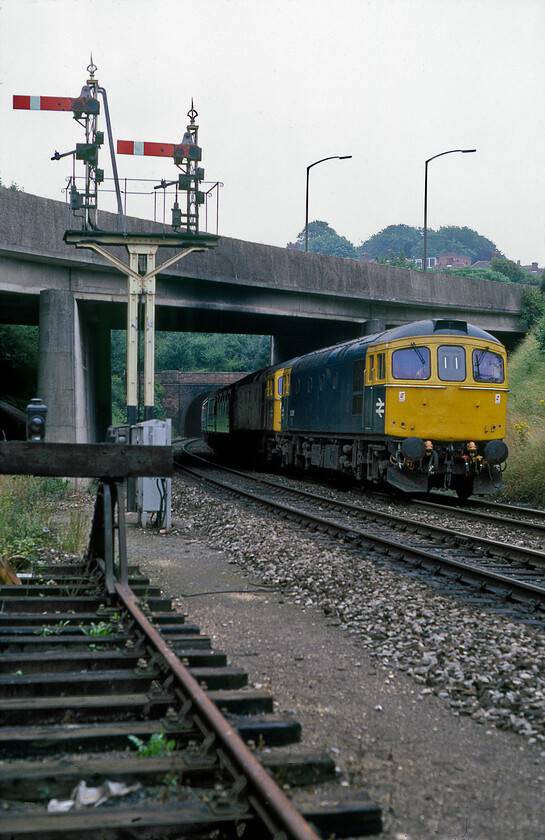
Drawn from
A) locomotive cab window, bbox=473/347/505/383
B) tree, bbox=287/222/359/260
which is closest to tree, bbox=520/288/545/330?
locomotive cab window, bbox=473/347/505/383

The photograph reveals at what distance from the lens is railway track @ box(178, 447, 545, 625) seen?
759 centimetres

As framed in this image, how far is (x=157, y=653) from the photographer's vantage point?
4.52 metres

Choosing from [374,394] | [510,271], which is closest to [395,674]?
[374,394]

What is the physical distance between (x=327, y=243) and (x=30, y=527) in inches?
6441

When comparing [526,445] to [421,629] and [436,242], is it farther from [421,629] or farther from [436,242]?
[436,242]

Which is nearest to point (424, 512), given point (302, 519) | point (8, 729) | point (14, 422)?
point (302, 519)

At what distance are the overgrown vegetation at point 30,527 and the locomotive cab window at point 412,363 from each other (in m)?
6.46

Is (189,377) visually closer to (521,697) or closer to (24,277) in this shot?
(24,277)

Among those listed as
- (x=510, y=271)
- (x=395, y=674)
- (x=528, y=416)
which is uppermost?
(x=510, y=271)

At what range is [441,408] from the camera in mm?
15000

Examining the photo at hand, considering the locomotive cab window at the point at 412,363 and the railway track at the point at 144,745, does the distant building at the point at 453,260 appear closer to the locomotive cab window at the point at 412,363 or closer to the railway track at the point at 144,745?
the locomotive cab window at the point at 412,363

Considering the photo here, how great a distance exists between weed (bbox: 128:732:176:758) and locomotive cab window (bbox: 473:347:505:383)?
12727 millimetres

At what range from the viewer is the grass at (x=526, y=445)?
17312 millimetres

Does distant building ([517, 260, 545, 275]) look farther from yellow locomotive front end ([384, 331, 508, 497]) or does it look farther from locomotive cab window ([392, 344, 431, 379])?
locomotive cab window ([392, 344, 431, 379])
